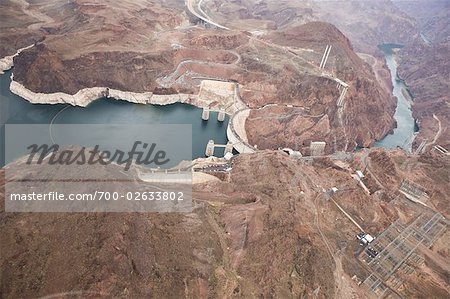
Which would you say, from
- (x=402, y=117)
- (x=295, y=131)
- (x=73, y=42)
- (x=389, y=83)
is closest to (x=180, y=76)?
(x=73, y=42)

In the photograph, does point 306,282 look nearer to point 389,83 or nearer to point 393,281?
point 393,281

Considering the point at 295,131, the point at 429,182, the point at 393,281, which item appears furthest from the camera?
the point at 295,131

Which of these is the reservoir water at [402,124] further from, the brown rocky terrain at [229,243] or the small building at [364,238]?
the small building at [364,238]

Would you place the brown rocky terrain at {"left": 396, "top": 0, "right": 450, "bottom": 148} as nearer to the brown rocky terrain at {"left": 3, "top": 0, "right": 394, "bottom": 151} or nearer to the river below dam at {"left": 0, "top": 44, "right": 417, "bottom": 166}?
the river below dam at {"left": 0, "top": 44, "right": 417, "bottom": 166}

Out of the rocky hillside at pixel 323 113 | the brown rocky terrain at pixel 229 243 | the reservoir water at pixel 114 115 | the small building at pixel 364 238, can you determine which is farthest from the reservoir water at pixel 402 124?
the small building at pixel 364 238

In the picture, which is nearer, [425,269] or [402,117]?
[425,269]

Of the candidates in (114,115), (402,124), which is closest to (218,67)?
(114,115)
